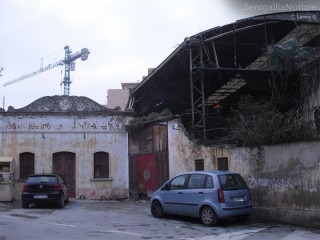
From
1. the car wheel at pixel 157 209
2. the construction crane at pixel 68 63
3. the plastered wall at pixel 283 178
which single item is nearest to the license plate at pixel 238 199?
the plastered wall at pixel 283 178

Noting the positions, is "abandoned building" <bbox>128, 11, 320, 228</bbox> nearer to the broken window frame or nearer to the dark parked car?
the broken window frame

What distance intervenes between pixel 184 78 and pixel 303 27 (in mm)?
6911

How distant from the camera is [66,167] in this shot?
75.7 ft

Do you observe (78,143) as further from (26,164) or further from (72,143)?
(26,164)

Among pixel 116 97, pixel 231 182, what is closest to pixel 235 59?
pixel 231 182

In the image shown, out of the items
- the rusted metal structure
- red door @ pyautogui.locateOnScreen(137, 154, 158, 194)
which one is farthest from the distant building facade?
red door @ pyautogui.locateOnScreen(137, 154, 158, 194)

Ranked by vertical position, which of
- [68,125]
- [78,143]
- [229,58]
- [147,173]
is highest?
[229,58]

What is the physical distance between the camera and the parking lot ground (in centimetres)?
1030

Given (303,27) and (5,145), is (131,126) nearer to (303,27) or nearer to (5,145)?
(5,145)

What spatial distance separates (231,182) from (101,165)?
12.4 metres

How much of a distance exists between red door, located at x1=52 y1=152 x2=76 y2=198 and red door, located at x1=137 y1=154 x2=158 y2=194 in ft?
12.7

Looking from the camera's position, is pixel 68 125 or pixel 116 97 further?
pixel 116 97

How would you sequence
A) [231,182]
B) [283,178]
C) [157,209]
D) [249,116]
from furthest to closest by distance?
[249,116] < [157,209] < [283,178] < [231,182]

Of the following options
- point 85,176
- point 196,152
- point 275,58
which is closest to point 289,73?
point 275,58
